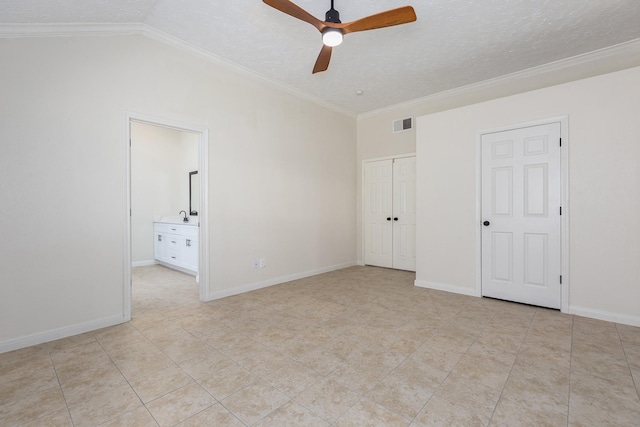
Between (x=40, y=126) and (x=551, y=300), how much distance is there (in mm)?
5399

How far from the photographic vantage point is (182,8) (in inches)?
108

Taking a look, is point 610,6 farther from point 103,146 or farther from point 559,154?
point 103,146

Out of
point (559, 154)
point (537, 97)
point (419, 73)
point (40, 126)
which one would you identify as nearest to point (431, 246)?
point (559, 154)

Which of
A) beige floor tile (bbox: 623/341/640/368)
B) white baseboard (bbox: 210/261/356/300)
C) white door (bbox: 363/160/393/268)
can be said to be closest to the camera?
beige floor tile (bbox: 623/341/640/368)

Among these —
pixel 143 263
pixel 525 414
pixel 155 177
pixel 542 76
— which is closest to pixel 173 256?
pixel 143 263

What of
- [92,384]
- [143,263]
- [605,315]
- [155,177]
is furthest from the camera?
[155,177]

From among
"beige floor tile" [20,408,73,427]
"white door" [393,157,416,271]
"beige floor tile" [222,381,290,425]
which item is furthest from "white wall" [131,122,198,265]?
"beige floor tile" [222,381,290,425]

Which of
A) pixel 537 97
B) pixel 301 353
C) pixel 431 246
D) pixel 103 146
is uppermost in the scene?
pixel 537 97

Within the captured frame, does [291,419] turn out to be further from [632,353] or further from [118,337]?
[632,353]

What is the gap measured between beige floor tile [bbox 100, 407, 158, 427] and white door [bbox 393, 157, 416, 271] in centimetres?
443

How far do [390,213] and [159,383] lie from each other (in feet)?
14.7

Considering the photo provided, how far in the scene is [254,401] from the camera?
1745 mm

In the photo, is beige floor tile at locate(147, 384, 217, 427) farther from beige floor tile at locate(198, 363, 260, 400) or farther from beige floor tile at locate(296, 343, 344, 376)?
beige floor tile at locate(296, 343, 344, 376)

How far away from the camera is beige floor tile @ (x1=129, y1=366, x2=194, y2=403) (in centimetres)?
180
